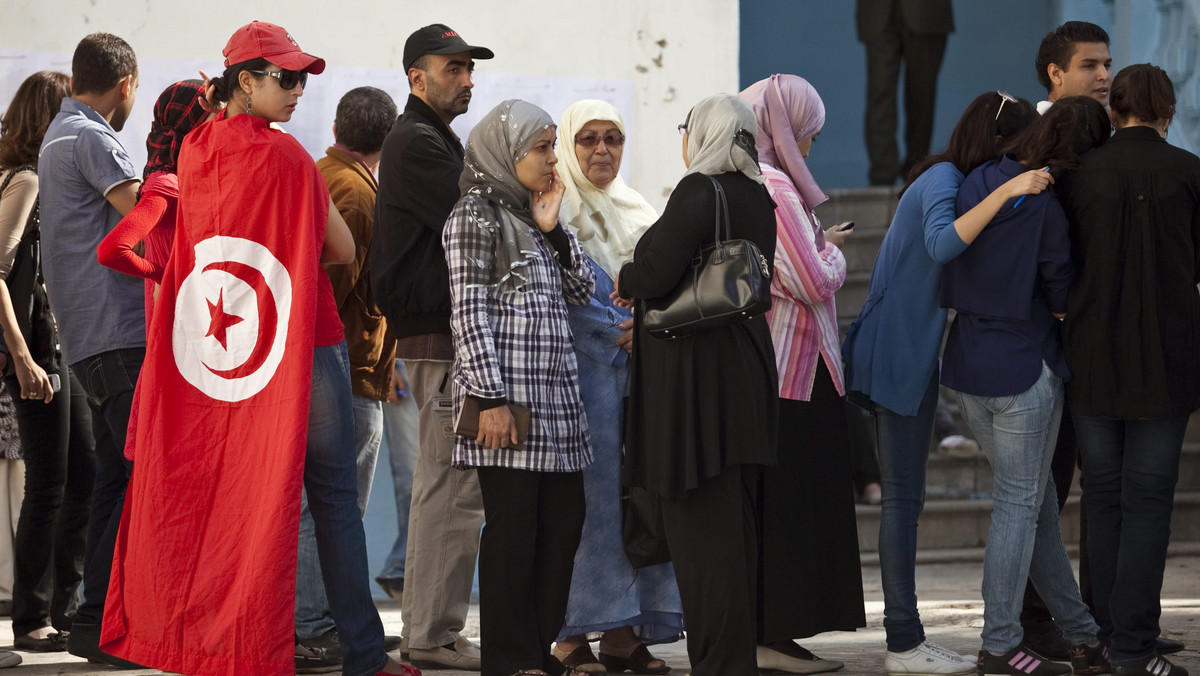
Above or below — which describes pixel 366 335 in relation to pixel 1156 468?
above

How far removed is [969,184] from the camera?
142 inches

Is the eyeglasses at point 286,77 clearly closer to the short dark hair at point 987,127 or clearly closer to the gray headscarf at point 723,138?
the gray headscarf at point 723,138

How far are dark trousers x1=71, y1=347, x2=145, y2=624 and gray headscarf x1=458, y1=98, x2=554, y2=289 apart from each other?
3.52ft

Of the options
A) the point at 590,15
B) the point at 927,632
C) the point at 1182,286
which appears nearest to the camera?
the point at 1182,286

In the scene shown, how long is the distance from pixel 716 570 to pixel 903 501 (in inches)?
29.2

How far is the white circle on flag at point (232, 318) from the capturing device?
321cm

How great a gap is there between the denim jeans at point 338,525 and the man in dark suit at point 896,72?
4.92m

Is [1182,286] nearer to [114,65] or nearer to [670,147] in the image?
[670,147]

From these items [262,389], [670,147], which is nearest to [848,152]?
[670,147]

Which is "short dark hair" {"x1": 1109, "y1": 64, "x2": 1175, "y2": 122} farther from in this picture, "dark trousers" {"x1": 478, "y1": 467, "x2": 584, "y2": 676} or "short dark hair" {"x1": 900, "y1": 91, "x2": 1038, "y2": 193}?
"dark trousers" {"x1": 478, "y1": 467, "x2": 584, "y2": 676}

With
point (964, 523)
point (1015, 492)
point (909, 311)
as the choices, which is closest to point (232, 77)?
point (909, 311)

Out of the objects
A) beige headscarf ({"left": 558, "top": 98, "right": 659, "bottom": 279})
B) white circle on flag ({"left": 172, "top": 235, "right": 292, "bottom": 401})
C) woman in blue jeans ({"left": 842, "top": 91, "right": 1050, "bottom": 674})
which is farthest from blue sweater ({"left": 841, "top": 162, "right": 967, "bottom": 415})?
white circle on flag ({"left": 172, "top": 235, "right": 292, "bottom": 401})

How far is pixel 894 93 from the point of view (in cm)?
753

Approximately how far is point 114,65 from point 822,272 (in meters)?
2.08
